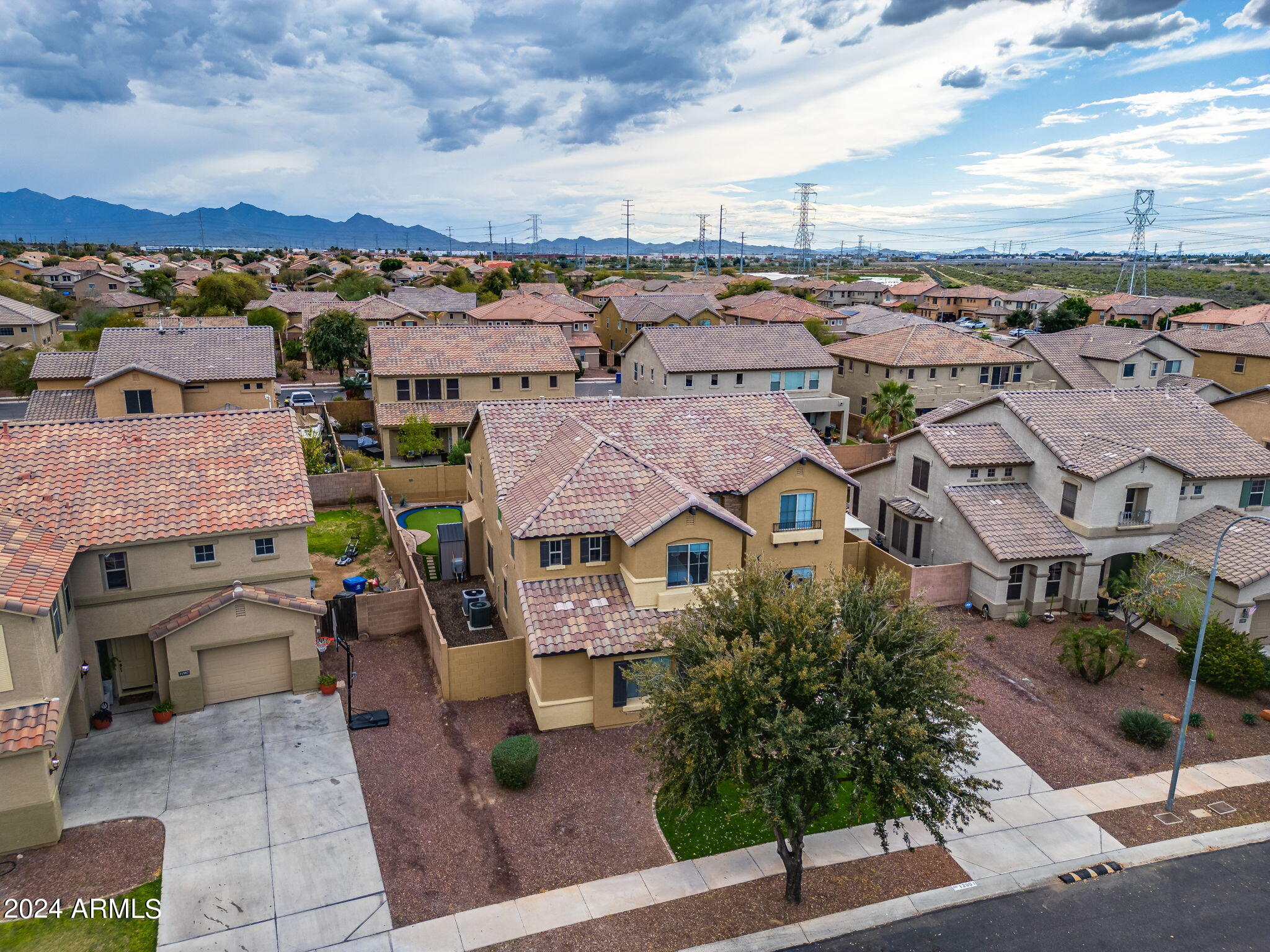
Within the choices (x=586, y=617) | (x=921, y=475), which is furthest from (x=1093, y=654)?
(x=586, y=617)

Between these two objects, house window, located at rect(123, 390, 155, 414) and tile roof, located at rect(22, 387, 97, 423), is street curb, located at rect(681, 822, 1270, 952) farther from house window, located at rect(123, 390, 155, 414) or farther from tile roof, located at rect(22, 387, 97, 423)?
tile roof, located at rect(22, 387, 97, 423)

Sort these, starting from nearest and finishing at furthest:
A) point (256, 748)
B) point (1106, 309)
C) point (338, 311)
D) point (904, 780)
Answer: point (904, 780)
point (256, 748)
point (338, 311)
point (1106, 309)

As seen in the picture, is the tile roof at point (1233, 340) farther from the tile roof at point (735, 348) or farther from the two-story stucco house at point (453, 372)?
the two-story stucco house at point (453, 372)

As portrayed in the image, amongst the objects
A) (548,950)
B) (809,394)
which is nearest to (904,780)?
(548,950)

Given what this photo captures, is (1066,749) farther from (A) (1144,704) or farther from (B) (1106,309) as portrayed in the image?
(B) (1106,309)

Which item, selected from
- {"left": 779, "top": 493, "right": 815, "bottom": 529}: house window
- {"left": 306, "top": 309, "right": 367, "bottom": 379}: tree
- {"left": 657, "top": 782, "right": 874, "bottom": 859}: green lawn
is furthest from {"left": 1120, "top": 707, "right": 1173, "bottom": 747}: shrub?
{"left": 306, "top": 309, "right": 367, "bottom": 379}: tree

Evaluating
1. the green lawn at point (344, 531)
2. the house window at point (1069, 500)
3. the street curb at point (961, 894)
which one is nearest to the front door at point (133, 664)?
the green lawn at point (344, 531)

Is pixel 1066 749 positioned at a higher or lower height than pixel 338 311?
lower
